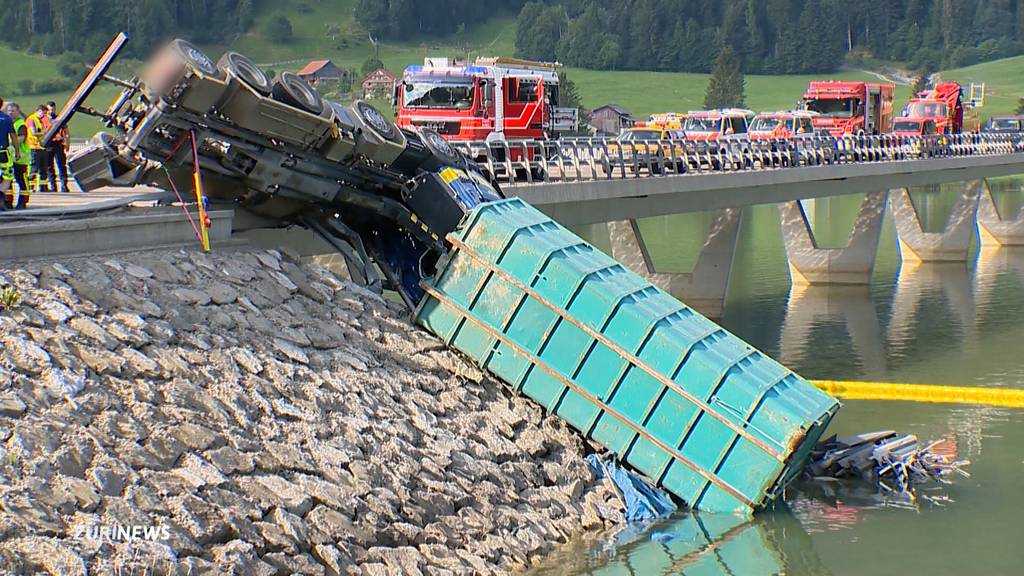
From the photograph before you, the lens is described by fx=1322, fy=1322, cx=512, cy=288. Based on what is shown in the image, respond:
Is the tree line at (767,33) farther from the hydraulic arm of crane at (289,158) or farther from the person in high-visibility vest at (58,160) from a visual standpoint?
the hydraulic arm of crane at (289,158)

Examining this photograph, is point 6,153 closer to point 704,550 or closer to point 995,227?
point 704,550

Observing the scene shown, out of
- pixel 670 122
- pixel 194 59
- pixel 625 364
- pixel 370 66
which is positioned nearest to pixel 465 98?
pixel 194 59

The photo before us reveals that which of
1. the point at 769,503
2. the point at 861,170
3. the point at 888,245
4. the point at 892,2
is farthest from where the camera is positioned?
the point at 892,2

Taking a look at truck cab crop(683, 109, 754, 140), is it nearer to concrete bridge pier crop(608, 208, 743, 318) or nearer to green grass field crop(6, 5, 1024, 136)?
concrete bridge pier crop(608, 208, 743, 318)

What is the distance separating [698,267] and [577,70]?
132 meters

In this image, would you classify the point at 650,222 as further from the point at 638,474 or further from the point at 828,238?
the point at 638,474

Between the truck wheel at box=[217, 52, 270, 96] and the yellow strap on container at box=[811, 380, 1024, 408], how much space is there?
38.3 ft

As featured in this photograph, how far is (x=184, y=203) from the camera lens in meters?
15.5

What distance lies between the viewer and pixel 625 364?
1553cm

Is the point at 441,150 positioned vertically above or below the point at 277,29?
above

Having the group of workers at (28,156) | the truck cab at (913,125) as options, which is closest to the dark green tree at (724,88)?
the truck cab at (913,125)

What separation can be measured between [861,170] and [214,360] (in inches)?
1148

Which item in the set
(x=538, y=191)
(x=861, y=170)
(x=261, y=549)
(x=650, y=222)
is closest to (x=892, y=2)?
(x=650, y=222)

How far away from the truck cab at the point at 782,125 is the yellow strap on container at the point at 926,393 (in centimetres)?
2422
